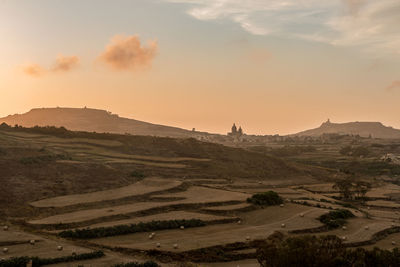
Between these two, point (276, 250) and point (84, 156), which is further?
point (84, 156)

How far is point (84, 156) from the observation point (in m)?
84.8

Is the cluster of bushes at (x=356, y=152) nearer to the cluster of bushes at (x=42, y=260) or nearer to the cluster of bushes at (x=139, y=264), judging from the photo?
the cluster of bushes at (x=139, y=264)

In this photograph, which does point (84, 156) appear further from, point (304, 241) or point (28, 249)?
point (304, 241)

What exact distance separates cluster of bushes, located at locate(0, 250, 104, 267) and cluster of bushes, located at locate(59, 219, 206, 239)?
6871mm

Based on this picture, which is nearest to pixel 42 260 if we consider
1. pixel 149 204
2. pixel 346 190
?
pixel 149 204

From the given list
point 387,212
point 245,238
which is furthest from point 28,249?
point 387,212

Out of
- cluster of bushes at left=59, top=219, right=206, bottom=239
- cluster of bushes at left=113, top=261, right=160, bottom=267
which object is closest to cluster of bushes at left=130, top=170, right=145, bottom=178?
cluster of bushes at left=59, top=219, right=206, bottom=239

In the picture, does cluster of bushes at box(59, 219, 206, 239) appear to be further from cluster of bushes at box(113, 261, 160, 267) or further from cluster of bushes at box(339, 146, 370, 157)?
cluster of bushes at box(339, 146, 370, 157)

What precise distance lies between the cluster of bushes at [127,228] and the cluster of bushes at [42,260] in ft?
22.5

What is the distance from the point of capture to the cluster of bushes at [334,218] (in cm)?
4394

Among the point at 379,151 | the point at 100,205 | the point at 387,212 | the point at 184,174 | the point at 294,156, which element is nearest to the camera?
the point at 100,205

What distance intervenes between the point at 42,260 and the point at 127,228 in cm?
1105

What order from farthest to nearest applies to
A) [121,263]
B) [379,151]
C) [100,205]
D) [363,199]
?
[379,151] → [363,199] → [100,205] → [121,263]

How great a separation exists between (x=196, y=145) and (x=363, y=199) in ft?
177
